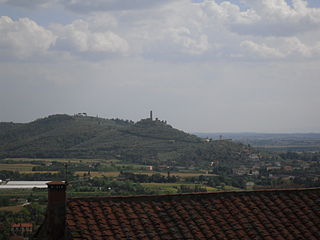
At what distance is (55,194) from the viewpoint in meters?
9.43

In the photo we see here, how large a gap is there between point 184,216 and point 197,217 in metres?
0.25

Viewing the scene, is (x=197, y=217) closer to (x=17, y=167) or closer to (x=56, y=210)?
(x=56, y=210)

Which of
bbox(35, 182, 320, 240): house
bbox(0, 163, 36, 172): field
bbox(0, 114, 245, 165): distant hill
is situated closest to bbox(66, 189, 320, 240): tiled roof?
bbox(35, 182, 320, 240): house

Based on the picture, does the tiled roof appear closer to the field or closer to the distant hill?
the field

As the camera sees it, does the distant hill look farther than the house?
Yes

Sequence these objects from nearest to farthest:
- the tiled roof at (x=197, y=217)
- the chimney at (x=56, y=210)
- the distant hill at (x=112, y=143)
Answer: the chimney at (x=56, y=210)
the tiled roof at (x=197, y=217)
the distant hill at (x=112, y=143)

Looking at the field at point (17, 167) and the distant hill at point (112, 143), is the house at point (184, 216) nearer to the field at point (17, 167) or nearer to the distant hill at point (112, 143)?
the field at point (17, 167)

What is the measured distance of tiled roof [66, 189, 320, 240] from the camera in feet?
31.2

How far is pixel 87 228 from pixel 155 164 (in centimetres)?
12696

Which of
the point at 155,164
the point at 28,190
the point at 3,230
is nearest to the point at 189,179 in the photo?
the point at 28,190

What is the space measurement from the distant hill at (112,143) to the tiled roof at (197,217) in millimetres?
128650

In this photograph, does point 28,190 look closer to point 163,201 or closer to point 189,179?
point 189,179

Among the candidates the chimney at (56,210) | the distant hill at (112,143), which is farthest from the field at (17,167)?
the chimney at (56,210)

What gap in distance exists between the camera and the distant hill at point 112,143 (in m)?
148
